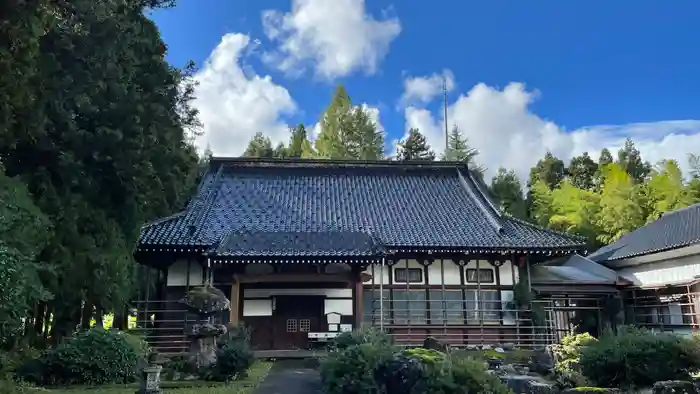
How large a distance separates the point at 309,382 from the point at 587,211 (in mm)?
27061

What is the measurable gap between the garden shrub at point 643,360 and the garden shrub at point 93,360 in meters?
10.2

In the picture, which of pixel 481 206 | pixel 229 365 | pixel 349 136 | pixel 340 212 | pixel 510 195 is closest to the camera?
pixel 229 365

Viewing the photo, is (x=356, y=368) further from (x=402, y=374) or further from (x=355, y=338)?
(x=355, y=338)

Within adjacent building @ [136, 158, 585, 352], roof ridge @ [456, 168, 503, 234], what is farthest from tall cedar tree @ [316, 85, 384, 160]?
adjacent building @ [136, 158, 585, 352]

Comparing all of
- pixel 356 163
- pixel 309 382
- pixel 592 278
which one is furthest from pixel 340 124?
pixel 309 382

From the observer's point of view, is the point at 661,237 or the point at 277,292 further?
the point at 661,237

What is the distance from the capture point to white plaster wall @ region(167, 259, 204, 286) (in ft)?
57.6

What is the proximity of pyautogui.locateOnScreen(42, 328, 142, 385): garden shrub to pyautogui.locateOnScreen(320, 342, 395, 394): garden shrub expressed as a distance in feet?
16.7

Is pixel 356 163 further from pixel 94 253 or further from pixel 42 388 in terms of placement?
pixel 42 388

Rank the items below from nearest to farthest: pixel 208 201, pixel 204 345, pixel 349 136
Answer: pixel 204 345 → pixel 208 201 → pixel 349 136

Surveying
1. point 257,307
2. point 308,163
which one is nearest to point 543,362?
point 257,307

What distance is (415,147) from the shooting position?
43656mm

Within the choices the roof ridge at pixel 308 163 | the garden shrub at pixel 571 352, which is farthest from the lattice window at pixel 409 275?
the roof ridge at pixel 308 163

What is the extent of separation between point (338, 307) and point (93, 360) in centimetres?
889
